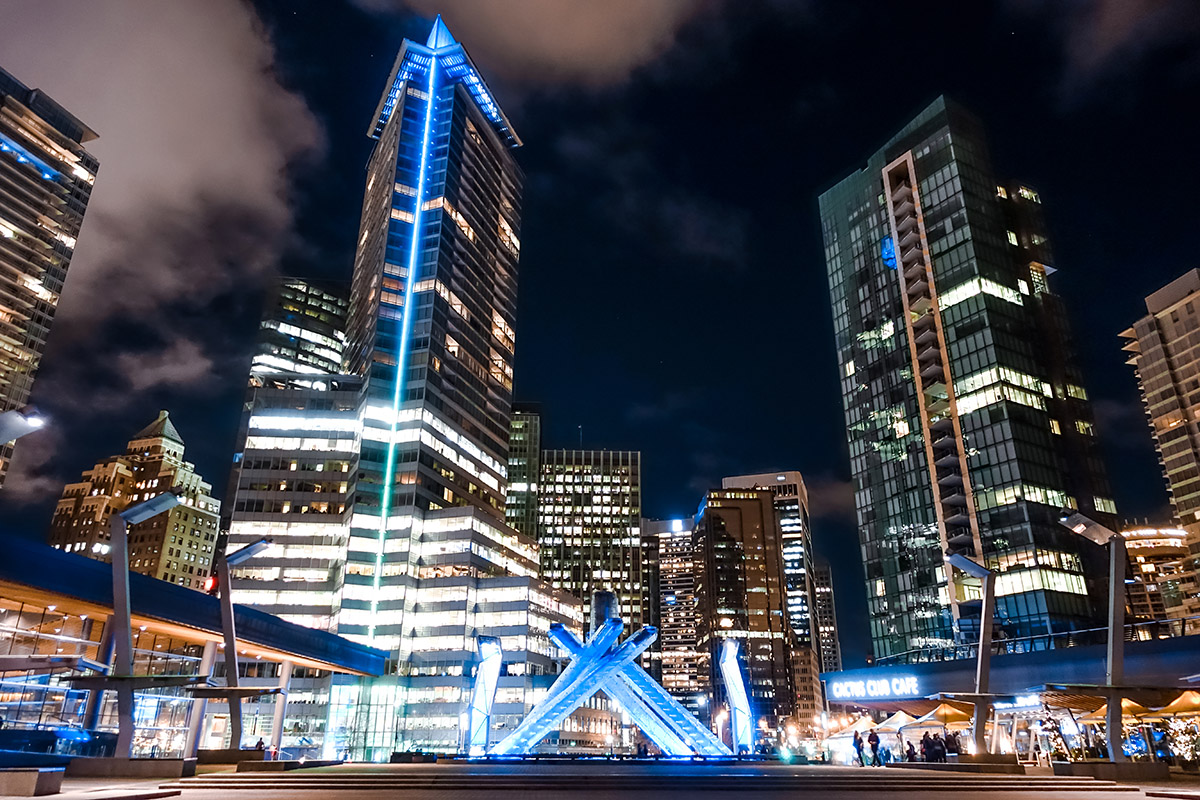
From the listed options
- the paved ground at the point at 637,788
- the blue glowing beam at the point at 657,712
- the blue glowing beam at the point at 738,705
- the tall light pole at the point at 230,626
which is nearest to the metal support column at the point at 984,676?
the paved ground at the point at 637,788

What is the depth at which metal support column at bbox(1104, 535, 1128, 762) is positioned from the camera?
25.2 m

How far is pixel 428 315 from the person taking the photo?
119312 mm

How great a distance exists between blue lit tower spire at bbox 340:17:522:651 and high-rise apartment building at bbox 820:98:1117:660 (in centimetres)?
5740

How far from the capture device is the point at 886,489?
313 feet

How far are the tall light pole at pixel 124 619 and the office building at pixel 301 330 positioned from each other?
13857 centimetres

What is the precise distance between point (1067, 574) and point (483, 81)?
412ft

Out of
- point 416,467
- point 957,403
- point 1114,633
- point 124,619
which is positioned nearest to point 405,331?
point 416,467

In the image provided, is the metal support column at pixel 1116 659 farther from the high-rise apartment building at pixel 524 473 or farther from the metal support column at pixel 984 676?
the high-rise apartment building at pixel 524 473

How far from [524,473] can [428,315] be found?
75632 millimetres

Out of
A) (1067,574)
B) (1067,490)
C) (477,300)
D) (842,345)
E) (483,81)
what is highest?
(483,81)

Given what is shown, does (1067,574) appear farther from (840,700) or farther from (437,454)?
(437,454)

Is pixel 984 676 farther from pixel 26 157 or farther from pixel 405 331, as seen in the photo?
pixel 26 157

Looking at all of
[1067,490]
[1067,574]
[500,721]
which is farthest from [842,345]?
[500,721]

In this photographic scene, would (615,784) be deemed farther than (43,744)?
No
